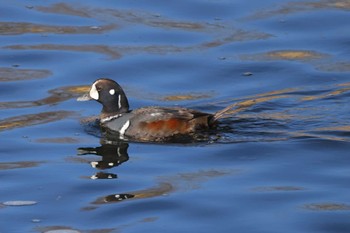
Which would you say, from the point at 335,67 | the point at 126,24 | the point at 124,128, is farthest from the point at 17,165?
the point at 126,24

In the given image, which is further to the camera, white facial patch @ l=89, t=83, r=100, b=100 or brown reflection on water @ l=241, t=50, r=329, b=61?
brown reflection on water @ l=241, t=50, r=329, b=61

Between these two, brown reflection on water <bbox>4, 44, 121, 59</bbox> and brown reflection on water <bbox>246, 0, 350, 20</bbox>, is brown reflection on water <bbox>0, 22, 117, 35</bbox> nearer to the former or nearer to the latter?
brown reflection on water <bbox>4, 44, 121, 59</bbox>

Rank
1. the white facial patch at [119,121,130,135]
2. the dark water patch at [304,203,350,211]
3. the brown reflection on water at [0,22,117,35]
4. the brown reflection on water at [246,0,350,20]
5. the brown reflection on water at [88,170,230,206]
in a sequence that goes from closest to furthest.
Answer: the dark water patch at [304,203,350,211], the brown reflection on water at [88,170,230,206], the white facial patch at [119,121,130,135], the brown reflection on water at [0,22,117,35], the brown reflection on water at [246,0,350,20]

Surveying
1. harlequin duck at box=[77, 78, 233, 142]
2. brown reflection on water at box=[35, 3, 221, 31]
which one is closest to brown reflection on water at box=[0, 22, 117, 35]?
brown reflection on water at box=[35, 3, 221, 31]

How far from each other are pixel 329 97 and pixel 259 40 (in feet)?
8.09

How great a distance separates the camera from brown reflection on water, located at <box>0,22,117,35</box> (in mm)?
16109

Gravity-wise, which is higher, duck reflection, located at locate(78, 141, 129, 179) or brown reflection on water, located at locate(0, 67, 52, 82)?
brown reflection on water, located at locate(0, 67, 52, 82)

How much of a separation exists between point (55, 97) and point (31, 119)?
32.4 inches

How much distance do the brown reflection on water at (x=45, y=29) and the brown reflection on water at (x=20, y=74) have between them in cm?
152

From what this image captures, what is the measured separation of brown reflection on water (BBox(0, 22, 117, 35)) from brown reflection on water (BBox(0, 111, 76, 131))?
3.09 m

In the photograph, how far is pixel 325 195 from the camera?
400 inches

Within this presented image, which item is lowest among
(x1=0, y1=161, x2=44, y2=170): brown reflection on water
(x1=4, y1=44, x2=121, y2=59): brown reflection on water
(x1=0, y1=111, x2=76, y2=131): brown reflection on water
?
(x1=0, y1=161, x2=44, y2=170): brown reflection on water

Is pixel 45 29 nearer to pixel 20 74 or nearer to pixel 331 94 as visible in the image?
pixel 20 74

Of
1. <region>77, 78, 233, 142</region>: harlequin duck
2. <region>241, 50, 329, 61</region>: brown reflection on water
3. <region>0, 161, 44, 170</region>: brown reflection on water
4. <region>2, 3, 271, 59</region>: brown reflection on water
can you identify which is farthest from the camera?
<region>2, 3, 271, 59</region>: brown reflection on water
